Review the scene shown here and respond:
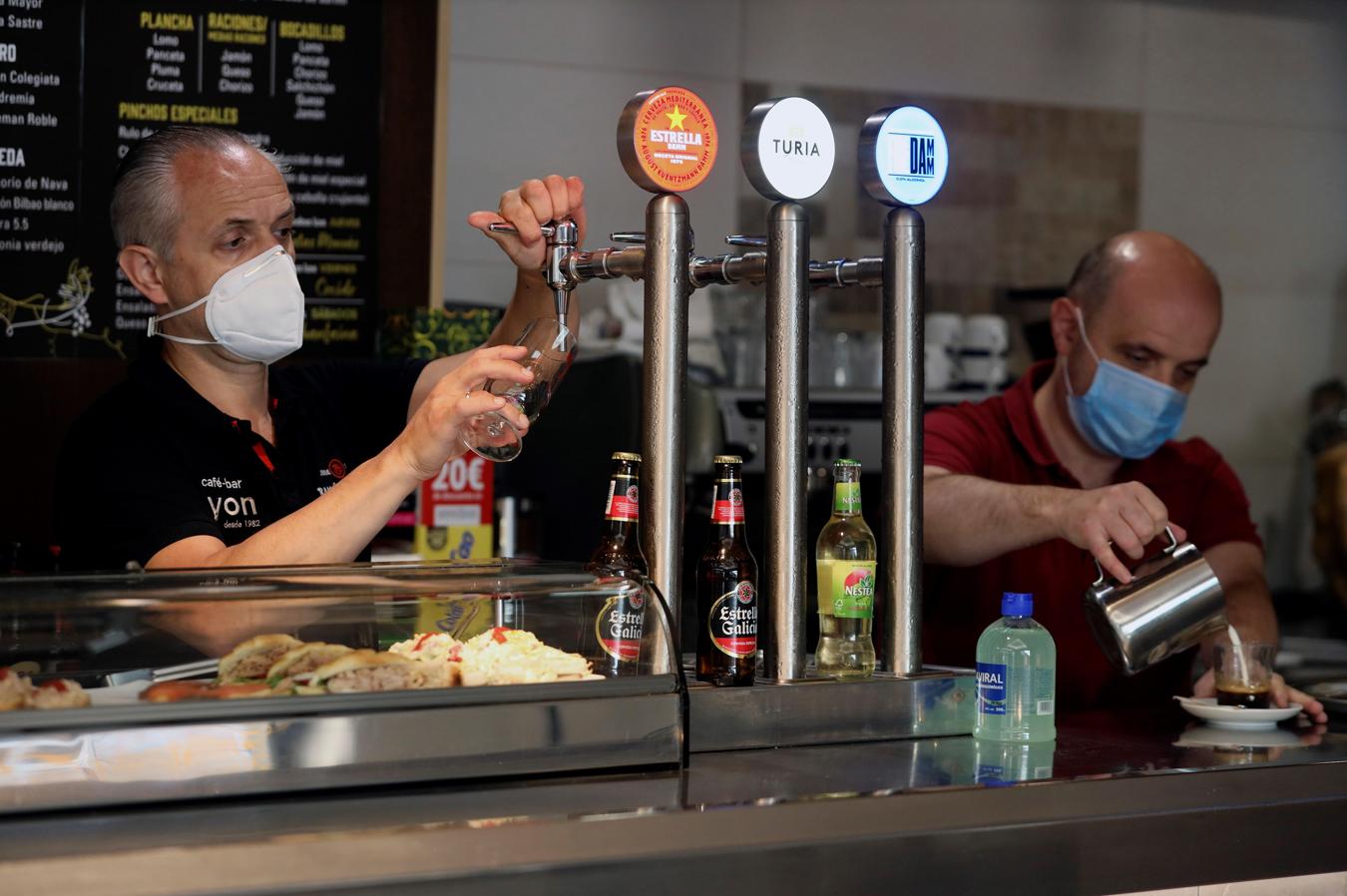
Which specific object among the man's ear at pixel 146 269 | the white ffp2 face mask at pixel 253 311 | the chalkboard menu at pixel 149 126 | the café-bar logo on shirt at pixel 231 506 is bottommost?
the café-bar logo on shirt at pixel 231 506

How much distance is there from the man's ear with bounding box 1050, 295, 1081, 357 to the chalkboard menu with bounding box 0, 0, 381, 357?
4.70 ft

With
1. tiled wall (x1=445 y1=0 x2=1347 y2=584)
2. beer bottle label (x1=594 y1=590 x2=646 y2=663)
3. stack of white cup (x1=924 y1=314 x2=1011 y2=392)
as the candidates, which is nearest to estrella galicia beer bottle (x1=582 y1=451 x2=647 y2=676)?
beer bottle label (x1=594 y1=590 x2=646 y2=663)

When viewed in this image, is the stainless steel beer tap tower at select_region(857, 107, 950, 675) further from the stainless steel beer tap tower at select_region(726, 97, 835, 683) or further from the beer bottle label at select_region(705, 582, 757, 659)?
the beer bottle label at select_region(705, 582, 757, 659)

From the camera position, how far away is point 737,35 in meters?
4.39

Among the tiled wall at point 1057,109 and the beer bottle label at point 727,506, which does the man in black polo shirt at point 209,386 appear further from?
the tiled wall at point 1057,109

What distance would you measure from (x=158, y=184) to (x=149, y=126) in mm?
1046

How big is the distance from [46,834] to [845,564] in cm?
81

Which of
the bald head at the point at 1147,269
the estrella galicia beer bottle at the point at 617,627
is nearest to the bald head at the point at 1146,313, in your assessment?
the bald head at the point at 1147,269

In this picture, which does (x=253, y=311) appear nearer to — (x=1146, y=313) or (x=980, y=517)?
(x=980, y=517)

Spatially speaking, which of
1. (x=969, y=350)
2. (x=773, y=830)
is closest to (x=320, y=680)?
(x=773, y=830)

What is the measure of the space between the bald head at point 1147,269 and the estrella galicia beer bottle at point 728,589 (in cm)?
129

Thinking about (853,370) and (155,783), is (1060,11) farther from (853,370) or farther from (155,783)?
(155,783)

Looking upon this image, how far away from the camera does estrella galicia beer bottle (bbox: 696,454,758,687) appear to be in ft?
5.00

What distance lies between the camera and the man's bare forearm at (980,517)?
2113 mm
